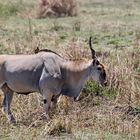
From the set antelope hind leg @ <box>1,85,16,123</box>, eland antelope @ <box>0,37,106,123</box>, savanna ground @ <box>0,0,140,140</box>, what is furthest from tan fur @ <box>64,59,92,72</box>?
antelope hind leg @ <box>1,85,16,123</box>

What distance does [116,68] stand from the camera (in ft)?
42.1

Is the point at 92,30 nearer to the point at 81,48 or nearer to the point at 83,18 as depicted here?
the point at 83,18

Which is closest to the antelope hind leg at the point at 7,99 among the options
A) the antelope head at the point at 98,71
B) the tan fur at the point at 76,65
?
the tan fur at the point at 76,65

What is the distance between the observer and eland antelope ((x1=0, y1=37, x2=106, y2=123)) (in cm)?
1080

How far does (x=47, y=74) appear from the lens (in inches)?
425

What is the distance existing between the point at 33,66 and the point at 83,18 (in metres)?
13.8

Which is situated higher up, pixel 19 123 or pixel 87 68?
pixel 87 68

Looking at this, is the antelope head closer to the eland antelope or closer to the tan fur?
the eland antelope

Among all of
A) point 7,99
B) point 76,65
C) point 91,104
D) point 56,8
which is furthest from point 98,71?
point 56,8

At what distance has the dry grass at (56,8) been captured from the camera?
1001 inches

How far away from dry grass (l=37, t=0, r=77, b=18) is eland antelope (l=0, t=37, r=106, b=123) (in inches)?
568

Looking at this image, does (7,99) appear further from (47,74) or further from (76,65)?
(76,65)

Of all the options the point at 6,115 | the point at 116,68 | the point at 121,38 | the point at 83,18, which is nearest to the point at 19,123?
the point at 6,115

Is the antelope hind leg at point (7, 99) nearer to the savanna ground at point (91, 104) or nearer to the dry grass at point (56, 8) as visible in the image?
the savanna ground at point (91, 104)
